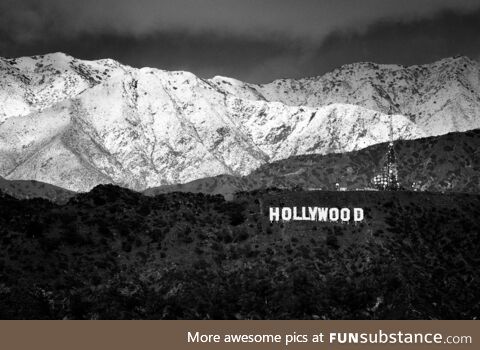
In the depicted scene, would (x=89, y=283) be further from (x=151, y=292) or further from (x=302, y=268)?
(x=302, y=268)

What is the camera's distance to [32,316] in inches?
6673

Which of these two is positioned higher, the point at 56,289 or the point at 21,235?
the point at 21,235

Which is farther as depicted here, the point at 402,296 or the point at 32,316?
the point at 402,296

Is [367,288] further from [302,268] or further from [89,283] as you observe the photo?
[89,283]

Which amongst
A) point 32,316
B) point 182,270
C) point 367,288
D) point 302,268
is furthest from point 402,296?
point 32,316

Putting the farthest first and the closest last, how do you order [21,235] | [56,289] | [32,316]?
[21,235]
[56,289]
[32,316]

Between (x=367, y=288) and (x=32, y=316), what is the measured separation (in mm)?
67750

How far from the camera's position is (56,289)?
184000mm

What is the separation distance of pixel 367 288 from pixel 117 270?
171ft

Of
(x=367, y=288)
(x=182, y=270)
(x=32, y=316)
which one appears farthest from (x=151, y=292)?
(x=367, y=288)
